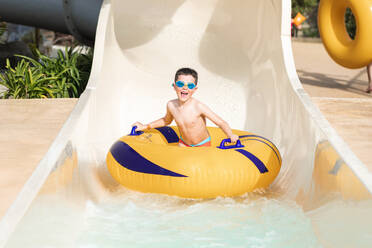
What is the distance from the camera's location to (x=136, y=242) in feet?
8.43

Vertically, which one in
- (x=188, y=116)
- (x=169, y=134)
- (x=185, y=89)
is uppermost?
(x=185, y=89)

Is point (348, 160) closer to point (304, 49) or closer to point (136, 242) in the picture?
point (136, 242)

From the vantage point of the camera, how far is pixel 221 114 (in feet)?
15.4

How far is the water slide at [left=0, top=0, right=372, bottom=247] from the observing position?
2.32 m

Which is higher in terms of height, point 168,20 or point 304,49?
point 168,20

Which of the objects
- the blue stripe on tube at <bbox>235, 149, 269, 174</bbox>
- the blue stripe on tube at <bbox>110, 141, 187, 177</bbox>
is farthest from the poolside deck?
the blue stripe on tube at <bbox>235, 149, 269, 174</bbox>

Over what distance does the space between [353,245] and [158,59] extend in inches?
133

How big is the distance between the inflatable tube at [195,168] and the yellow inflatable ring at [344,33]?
12.4 ft

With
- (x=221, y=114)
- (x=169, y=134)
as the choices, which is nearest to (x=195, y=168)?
(x=169, y=134)

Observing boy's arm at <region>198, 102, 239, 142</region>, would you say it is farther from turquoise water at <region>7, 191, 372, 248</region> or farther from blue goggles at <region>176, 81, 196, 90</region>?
turquoise water at <region>7, 191, 372, 248</region>

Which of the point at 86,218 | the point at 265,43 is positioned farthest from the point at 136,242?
the point at 265,43

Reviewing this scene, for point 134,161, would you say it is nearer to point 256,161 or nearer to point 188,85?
point 188,85

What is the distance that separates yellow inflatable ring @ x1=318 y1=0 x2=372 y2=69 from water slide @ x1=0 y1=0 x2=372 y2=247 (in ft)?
6.82

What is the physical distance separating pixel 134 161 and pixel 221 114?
72.8 inches
